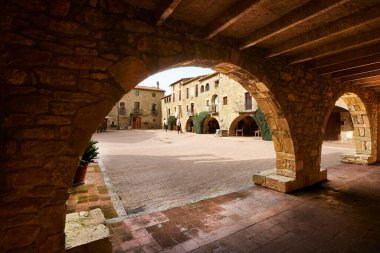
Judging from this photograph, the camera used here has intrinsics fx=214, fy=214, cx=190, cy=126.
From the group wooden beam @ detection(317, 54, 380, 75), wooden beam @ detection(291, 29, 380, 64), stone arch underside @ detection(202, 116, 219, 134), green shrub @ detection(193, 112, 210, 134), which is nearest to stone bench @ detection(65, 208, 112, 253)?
wooden beam @ detection(291, 29, 380, 64)

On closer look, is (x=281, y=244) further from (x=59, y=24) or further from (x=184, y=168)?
(x=184, y=168)

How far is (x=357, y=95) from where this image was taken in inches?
250

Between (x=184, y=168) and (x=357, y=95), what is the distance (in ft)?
18.5

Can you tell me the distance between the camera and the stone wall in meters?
1.87

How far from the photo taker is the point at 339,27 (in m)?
2.76

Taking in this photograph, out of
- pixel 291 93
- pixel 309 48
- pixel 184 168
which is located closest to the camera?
pixel 309 48

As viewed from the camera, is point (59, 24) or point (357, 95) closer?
point (59, 24)

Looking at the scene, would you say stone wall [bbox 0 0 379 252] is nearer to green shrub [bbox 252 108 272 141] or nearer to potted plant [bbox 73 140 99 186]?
potted plant [bbox 73 140 99 186]

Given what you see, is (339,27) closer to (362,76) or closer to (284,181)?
(284,181)

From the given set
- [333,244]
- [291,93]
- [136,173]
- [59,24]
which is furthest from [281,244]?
[136,173]

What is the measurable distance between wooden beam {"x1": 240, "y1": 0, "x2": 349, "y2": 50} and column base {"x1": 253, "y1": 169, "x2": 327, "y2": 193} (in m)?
2.89

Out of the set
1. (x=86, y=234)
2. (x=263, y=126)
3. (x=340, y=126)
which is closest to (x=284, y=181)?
(x=86, y=234)

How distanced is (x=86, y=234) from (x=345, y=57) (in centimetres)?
484

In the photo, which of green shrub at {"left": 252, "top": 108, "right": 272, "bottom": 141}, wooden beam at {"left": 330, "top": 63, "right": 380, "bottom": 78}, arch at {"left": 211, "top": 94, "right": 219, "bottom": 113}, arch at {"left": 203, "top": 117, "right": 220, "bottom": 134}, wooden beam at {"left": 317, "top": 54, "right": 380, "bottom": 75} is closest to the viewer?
wooden beam at {"left": 317, "top": 54, "right": 380, "bottom": 75}
